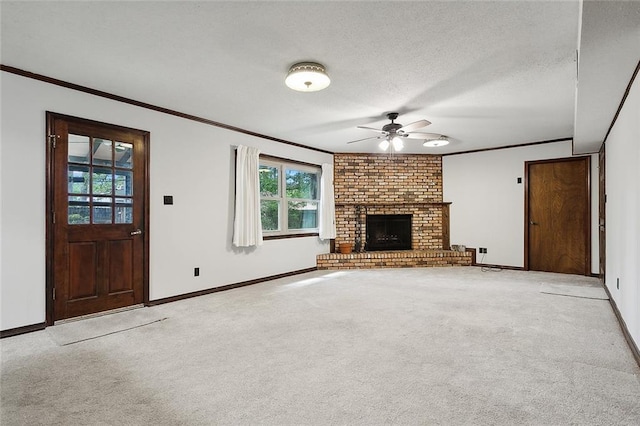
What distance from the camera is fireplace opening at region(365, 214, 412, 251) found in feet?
24.3

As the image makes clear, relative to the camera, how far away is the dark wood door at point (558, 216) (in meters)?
5.92

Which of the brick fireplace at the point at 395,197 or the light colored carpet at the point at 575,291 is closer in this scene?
the light colored carpet at the point at 575,291

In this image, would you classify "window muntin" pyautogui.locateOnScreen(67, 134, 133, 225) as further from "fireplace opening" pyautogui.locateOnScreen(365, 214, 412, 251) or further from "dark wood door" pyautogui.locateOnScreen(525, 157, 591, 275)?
"dark wood door" pyautogui.locateOnScreen(525, 157, 591, 275)

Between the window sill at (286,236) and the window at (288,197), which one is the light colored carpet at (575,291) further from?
the window at (288,197)

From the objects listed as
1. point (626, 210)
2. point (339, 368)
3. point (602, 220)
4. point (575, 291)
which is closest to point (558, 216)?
point (602, 220)

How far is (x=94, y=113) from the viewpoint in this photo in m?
3.71

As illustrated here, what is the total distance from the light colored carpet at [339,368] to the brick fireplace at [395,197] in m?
3.27

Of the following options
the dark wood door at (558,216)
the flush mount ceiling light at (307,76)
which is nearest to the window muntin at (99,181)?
the flush mount ceiling light at (307,76)

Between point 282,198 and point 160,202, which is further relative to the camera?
point 282,198

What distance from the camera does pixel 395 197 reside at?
736cm

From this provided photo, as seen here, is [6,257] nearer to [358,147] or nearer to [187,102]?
[187,102]

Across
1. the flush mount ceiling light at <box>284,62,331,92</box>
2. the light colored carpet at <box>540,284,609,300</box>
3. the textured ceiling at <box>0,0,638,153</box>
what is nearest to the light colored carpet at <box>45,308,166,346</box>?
the textured ceiling at <box>0,0,638,153</box>

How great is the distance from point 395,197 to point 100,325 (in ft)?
18.4

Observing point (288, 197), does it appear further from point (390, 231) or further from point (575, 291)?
point (575, 291)
